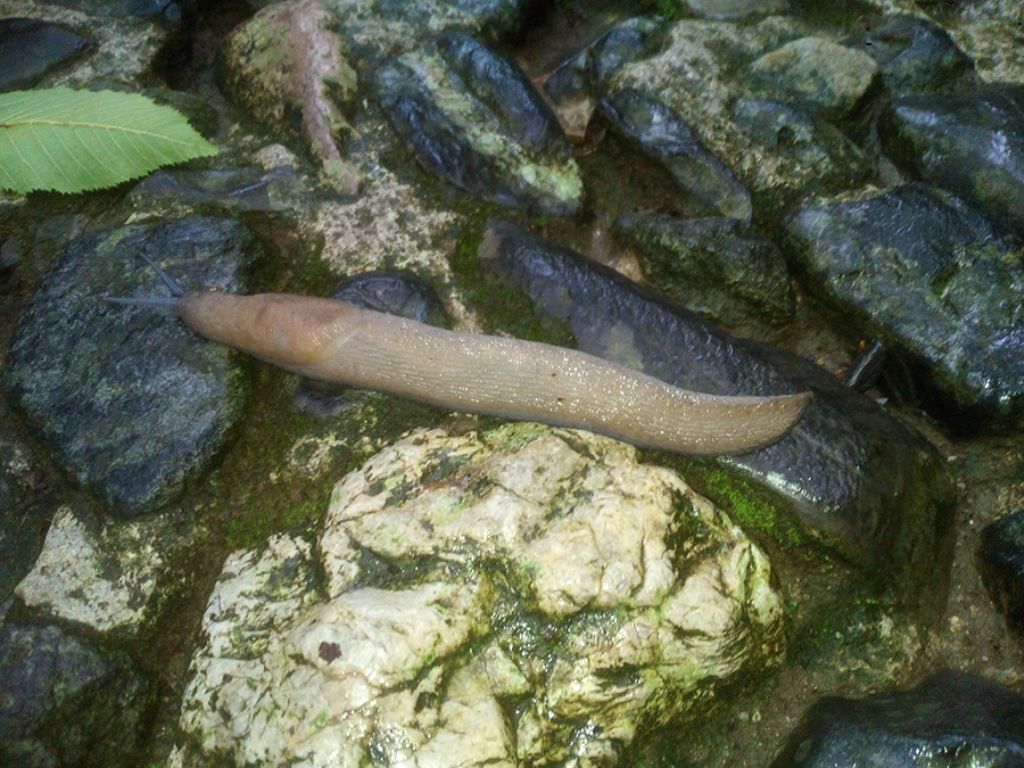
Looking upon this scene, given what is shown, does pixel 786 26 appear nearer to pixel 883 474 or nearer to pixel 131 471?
pixel 883 474

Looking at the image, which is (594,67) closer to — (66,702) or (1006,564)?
(1006,564)

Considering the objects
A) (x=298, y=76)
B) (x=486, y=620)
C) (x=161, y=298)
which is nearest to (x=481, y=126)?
(x=298, y=76)

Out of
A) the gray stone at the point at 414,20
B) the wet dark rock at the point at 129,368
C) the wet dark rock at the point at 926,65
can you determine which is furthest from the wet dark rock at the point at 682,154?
the wet dark rock at the point at 129,368

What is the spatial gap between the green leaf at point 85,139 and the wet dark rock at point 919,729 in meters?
3.55

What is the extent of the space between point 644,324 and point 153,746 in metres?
2.49

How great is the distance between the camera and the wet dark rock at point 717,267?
404 cm

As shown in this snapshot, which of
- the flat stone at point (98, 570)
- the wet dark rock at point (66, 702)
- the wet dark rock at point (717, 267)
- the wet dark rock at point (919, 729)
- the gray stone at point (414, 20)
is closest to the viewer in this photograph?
the wet dark rock at point (919, 729)

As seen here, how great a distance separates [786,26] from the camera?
480 cm

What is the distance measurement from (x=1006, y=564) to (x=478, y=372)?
2.18m

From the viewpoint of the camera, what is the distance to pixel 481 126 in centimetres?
437

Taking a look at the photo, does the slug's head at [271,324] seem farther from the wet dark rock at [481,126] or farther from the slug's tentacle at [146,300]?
the wet dark rock at [481,126]

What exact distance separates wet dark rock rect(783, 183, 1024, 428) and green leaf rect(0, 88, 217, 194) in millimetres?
2936

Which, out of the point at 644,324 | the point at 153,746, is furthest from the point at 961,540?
the point at 153,746

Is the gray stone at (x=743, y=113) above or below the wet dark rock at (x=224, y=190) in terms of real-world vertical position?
below
